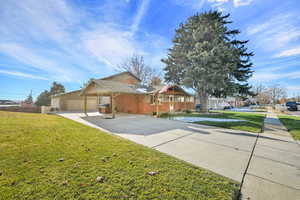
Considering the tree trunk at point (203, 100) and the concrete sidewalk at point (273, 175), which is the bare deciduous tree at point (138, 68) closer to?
the tree trunk at point (203, 100)

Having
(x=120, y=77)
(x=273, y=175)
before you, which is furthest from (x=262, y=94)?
(x=273, y=175)

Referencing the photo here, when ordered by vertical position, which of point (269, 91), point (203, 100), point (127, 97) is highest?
point (269, 91)

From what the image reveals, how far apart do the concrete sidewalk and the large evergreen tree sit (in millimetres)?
10984

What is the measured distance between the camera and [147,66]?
92.1ft

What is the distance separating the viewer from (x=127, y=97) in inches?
577

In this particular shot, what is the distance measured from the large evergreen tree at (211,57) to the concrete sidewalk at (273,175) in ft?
36.0

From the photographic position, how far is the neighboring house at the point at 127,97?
11172mm

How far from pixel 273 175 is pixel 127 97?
1345cm

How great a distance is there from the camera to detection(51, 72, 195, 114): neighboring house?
11.2 m

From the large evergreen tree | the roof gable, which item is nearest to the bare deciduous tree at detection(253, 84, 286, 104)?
the large evergreen tree

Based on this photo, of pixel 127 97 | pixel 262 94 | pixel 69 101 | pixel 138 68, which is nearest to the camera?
pixel 127 97

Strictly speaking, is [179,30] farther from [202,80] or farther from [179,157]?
[179,157]

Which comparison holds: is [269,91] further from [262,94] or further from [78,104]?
[78,104]

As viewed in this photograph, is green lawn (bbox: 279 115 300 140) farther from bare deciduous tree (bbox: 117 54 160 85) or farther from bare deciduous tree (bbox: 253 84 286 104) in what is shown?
bare deciduous tree (bbox: 253 84 286 104)
